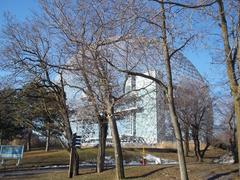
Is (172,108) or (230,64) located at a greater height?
(230,64)

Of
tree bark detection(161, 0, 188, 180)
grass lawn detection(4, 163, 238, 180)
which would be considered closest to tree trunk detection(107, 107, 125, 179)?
grass lawn detection(4, 163, 238, 180)

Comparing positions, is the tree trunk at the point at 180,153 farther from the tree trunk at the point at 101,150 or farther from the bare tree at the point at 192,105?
the bare tree at the point at 192,105

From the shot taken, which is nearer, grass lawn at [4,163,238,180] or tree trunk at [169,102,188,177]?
tree trunk at [169,102,188,177]

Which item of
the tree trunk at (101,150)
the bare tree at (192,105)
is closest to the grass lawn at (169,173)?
the tree trunk at (101,150)

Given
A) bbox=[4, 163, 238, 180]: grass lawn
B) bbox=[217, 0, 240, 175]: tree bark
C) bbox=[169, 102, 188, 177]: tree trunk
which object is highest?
bbox=[217, 0, 240, 175]: tree bark

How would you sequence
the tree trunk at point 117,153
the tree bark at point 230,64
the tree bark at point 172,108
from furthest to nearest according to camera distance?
1. the tree trunk at point 117,153
2. the tree bark at point 172,108
3. the tree bark at point 230,64

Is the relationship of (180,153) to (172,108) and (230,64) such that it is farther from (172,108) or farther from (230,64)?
(230,64)

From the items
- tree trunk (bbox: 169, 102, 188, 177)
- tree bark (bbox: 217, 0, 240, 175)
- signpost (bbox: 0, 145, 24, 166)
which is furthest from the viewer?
signpost (bbox: 0, 145, 24, 166)

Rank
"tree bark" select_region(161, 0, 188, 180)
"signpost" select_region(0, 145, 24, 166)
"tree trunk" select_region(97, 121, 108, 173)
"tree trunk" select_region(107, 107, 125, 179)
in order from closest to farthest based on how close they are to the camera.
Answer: "tree bark" select_region(161, 0, 188, 180), "tree trunk" select_region(107, 107, 125, 179), "tree trunk" select_region(97, 121, 108, 173), "signpost" select_region(0, 145, 24, 166)

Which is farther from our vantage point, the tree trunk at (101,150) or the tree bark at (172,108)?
the tree trunk at (101,150)

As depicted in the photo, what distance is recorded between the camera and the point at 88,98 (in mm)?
23547

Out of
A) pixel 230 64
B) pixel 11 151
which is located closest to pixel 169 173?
pixel 230 64

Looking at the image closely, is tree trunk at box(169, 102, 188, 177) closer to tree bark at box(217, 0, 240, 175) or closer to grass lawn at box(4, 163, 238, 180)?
grass lawn at box(4, 163, 238, 180)

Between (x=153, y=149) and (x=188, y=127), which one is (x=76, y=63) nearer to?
(x=188, y=127)
